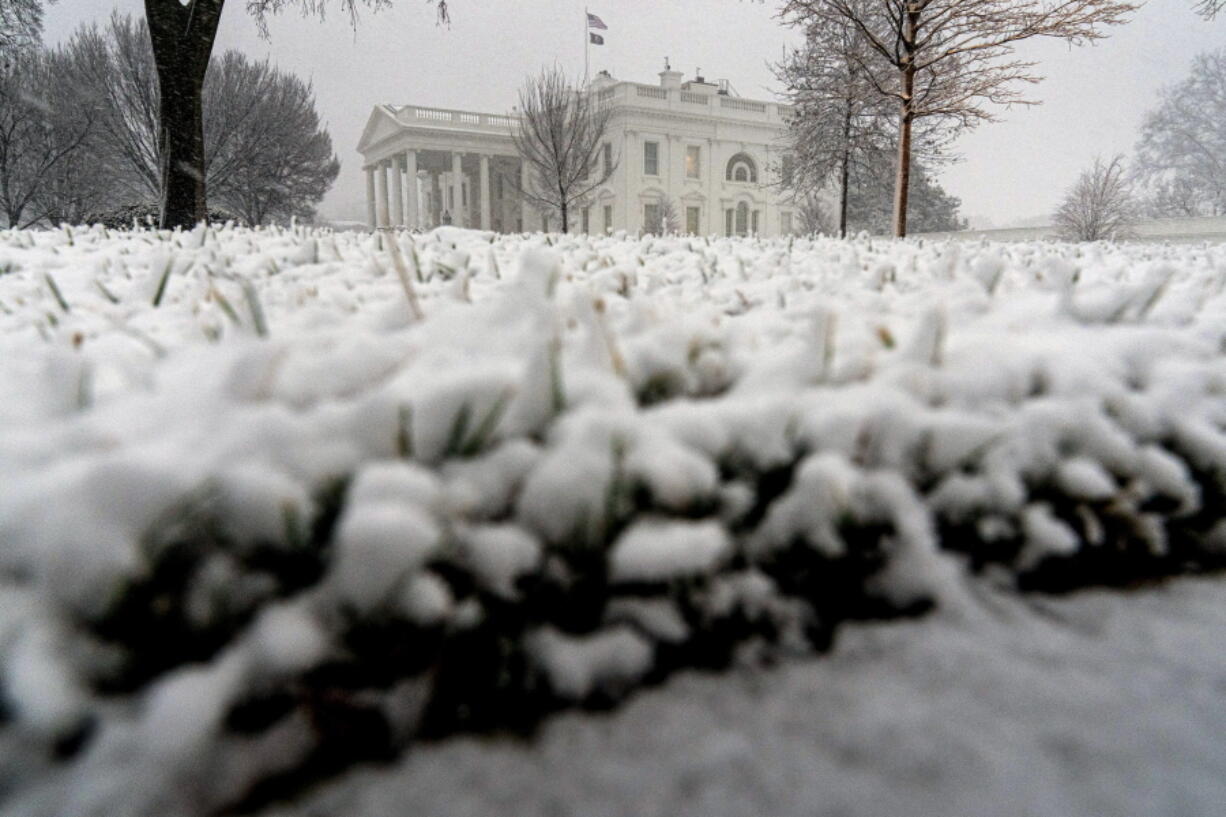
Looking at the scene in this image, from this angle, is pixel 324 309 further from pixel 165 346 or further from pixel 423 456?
pixel 423 456

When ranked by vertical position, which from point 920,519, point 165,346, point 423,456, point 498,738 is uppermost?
point 165,346

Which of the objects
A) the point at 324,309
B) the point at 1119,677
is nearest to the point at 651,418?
the point at 1119,677

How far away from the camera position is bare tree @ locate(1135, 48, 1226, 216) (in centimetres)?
3431

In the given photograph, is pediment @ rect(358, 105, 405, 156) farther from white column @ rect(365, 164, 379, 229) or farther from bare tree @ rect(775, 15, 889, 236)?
bare tree @ rect(775, 15, 889, 236)

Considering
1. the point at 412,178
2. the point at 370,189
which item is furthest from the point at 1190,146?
the point at 370,189

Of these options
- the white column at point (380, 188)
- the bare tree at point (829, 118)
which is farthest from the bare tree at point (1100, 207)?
the white column at point (380, 188)

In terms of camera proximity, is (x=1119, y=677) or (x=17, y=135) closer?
(x=1119, y=677)

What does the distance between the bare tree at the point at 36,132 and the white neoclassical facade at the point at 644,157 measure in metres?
16.5

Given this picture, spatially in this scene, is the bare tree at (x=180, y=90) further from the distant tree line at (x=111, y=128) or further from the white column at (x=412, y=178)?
the white column at (x=412, y=178)

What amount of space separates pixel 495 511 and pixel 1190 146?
4768 centimetres

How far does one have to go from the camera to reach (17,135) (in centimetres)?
2095

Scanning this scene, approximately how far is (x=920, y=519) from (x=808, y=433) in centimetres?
21

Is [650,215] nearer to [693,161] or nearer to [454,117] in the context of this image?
[693,161]

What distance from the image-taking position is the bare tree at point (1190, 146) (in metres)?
34.3
